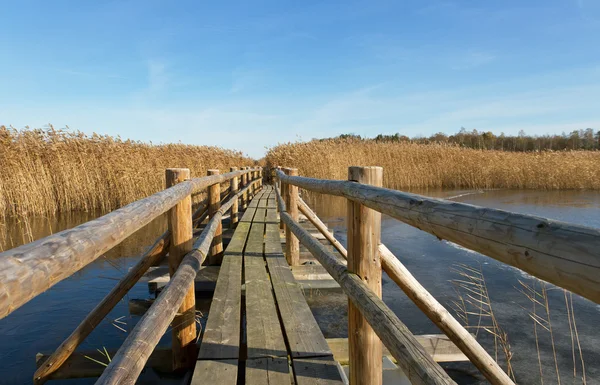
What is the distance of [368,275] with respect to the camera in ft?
6.31

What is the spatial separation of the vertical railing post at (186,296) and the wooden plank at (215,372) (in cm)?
50

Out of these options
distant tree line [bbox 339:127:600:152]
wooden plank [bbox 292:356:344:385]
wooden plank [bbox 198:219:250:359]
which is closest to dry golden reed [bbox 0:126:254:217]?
wooden plank [bbox 198:219:250:359]

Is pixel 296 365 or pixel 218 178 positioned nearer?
pixel 296 365

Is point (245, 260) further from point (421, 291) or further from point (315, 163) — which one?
point (315, 163)

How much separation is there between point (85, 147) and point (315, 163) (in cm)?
851

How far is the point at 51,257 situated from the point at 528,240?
1093 mm

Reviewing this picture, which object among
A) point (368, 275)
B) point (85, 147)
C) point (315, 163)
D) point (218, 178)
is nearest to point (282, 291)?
point (368, 275)

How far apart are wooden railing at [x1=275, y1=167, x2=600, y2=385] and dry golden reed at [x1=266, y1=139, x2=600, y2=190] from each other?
14.6m

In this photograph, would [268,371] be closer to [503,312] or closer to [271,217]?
[503,312]

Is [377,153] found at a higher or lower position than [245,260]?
higher

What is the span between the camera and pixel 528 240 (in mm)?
763

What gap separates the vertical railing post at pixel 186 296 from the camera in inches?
99.2

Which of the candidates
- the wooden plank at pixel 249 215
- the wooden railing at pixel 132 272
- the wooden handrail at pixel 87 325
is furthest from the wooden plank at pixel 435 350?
the wooden plank at pixel 249 215

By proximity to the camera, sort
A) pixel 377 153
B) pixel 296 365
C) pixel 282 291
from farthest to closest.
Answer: pixel 377 153, pixel 282 291, pixel 296 365
